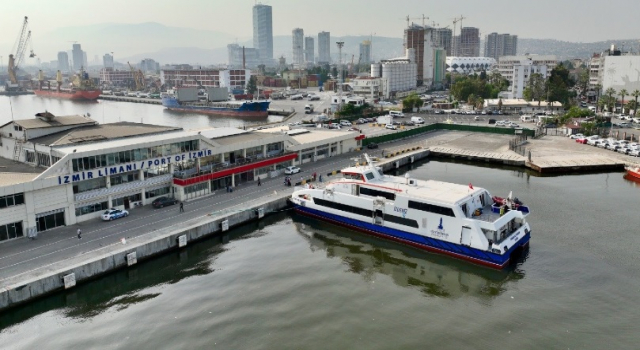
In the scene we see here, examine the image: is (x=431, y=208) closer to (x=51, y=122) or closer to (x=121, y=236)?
(x=121, y=236)

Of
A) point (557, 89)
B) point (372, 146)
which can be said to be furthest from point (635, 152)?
point (557, 89)

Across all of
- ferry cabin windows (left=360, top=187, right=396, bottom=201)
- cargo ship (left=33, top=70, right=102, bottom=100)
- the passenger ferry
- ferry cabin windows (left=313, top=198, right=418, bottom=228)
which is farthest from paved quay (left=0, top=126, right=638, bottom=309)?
cargo ship (left=33, top=70, right=102, bottom=100)

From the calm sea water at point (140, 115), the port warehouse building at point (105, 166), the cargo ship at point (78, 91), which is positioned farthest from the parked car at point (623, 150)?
the cargo ship at point (78, 91)

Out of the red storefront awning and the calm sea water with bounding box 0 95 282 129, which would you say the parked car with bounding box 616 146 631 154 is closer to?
the red storefront awning

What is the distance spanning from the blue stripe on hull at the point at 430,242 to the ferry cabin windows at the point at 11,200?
62.3 ft

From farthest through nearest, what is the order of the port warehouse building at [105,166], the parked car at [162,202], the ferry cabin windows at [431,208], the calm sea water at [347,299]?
1. the parked car at [162,202]
2. the port warehouse building at [105,166]
3. the ferry cabin windows at [431,208]
4. the calm sea water at [347,299]

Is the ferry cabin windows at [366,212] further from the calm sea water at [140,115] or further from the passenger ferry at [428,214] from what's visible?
the calm sea water at [140,115]

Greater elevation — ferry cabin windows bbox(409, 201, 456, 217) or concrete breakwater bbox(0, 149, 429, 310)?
ferry cabin windows bbox(409, 201, 456, 217)

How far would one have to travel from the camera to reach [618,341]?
2152 centimetres

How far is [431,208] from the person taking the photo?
31359mm

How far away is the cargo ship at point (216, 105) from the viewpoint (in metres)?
119

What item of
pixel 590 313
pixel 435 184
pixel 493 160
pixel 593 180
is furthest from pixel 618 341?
pixel 493 160

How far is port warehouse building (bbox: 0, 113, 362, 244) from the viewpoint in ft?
103

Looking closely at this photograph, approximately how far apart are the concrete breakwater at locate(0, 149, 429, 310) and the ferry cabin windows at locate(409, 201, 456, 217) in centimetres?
1153
